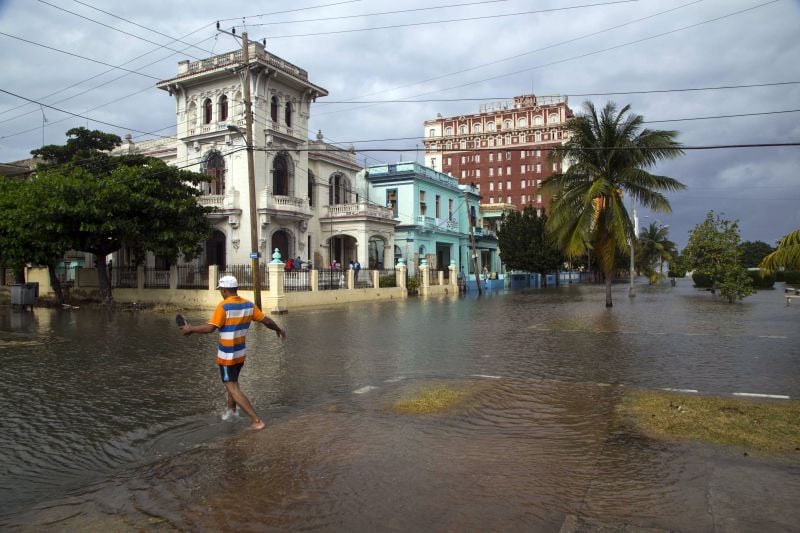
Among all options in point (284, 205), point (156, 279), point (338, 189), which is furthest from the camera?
point (338, 189)

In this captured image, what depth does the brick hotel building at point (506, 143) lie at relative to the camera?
87.8 metres

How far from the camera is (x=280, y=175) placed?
30969 millimetres

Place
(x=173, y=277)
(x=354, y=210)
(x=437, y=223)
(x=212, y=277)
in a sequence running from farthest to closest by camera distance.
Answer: (x=437, y=223), (x=354, y=210), (x=173, y=277), (x=212, y=277)

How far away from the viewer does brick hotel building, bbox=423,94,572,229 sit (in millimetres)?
87812

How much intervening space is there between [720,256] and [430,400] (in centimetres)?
2538

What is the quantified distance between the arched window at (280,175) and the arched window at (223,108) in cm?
338

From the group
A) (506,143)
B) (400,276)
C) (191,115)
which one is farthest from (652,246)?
(191,115)

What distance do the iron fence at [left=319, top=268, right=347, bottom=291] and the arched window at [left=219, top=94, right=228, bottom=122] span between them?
9.98 m

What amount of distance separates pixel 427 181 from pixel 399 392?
36.8m

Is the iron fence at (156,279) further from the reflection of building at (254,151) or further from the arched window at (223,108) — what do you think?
the arched window at (223,108)

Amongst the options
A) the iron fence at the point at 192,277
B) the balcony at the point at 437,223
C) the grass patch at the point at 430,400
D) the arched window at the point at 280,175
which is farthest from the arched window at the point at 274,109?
the grass patch at the point at 430,400

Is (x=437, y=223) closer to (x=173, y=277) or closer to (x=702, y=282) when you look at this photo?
(x=173, y=277)

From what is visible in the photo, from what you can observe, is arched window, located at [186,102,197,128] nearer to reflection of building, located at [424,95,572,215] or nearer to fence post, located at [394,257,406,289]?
fence post, located at [394,257,406,289]

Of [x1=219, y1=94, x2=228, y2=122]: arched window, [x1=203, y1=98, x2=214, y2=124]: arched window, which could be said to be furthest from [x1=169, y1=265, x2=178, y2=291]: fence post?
[x1=203, y1=98, x2=214, y2=124]: arched window
